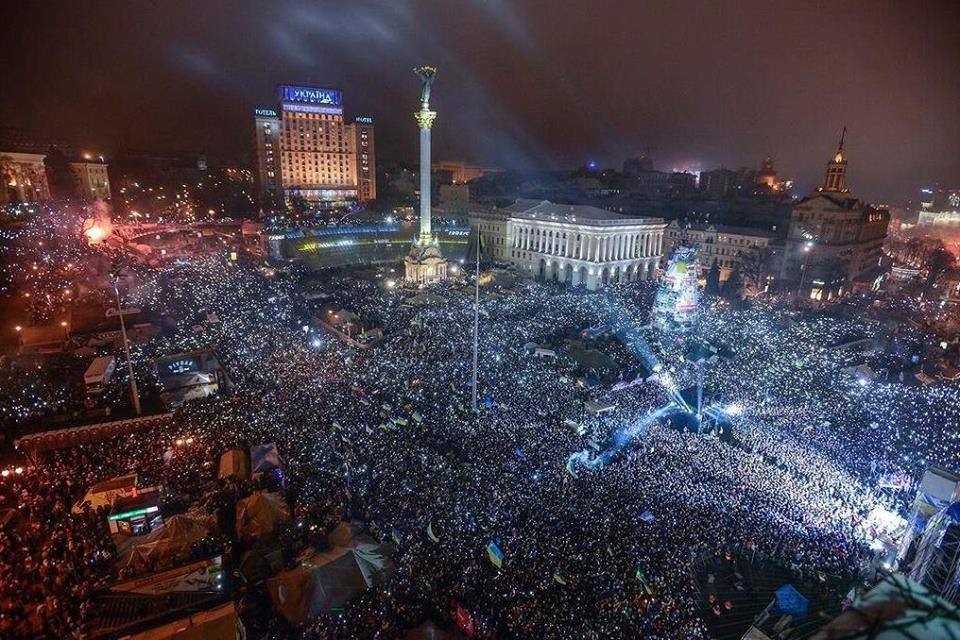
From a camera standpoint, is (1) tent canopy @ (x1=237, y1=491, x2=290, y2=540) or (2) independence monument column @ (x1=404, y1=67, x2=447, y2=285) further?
(2) independence monument column @ (x1=404, y1=67, x2=447, y2=285)

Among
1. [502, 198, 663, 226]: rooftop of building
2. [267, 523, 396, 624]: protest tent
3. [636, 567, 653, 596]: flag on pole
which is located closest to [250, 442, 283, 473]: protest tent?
[267, 523, 396, 624]: protest tent

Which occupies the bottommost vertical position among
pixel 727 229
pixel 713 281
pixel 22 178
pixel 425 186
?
pixel 713 281

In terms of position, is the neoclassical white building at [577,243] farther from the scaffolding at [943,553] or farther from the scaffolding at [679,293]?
the scaffolding at [943,553]

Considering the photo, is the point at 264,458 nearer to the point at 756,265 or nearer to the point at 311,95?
the point at 756,265

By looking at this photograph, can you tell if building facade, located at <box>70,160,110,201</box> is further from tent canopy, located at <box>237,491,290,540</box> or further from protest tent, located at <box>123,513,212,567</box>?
tent canopy, located at <box>237,491,290,540</box>

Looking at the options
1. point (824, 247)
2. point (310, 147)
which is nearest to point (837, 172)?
point (824, 247)

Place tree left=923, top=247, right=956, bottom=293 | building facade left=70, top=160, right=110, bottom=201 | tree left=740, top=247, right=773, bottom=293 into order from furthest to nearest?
building facade left=70, top=160, right=110, bottom=201 → tree left=923, top=247, right=956, bottom=293 → tree left=740, top=247, right=773, bottom=293

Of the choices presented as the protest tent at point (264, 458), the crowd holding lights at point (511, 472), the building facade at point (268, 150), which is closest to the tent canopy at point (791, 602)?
the crowd holding lights at point (511, 472)
